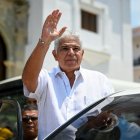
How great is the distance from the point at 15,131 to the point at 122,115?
2.22 feet

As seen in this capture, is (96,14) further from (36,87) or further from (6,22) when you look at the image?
(36,87)

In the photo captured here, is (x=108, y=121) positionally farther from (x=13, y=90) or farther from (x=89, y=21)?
(x=89, y=21)

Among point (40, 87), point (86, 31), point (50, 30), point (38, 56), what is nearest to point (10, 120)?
point (40, 87)

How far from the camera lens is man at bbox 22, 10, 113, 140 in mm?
3016

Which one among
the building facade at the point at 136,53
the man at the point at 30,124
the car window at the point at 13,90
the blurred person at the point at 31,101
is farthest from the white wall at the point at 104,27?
the man at the point at 30,124

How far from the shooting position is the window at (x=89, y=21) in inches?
746

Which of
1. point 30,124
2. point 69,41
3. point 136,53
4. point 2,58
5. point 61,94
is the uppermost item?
point 69,41

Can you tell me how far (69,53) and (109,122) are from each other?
675 millimetres

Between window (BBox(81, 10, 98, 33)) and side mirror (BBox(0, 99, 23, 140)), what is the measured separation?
15.5m

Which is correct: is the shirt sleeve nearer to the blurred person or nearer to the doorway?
the blurred person

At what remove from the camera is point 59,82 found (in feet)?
10.4

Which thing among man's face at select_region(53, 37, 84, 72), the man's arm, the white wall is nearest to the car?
the man's arm

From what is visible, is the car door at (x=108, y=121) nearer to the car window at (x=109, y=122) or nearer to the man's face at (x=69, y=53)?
the car window at (x=109, y=122)

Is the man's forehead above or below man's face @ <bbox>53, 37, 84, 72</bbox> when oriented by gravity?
above
